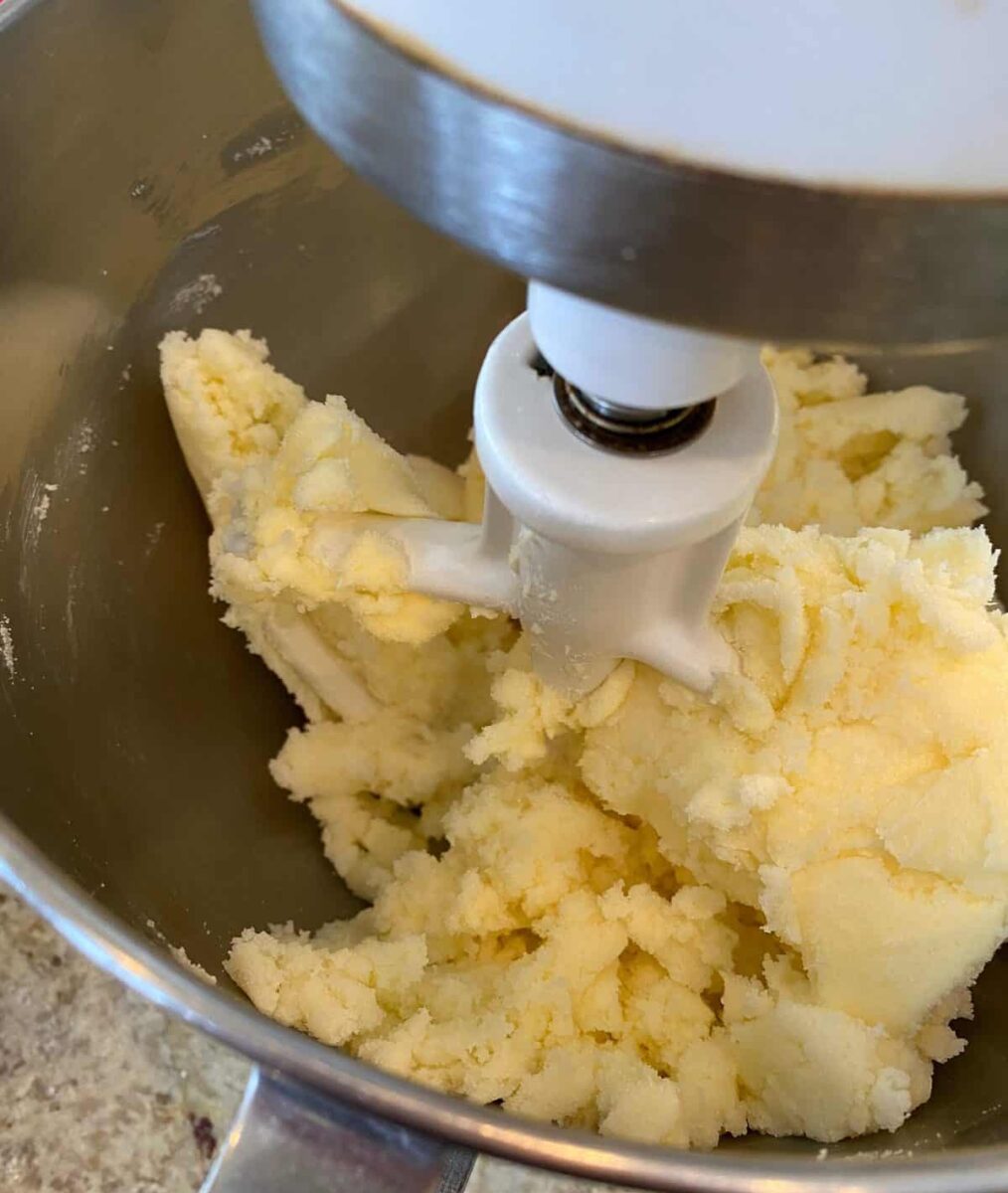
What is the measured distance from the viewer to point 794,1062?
57 cm

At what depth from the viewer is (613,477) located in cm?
45

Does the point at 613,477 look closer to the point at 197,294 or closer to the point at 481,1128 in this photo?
the point at 481,1128

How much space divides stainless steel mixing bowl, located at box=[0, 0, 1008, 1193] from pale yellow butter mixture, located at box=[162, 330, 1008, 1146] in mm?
30

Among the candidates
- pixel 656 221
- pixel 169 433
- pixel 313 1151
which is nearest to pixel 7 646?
pixel 169 433

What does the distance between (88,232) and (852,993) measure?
0.58 meters

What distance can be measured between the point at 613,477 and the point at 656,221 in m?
0.20

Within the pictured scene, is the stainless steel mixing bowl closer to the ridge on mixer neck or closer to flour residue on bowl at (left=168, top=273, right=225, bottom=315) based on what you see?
flour residue on bowl at (left=168, top=273, right=225, bottom=315)

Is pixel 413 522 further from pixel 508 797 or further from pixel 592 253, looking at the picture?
pixel 592 253

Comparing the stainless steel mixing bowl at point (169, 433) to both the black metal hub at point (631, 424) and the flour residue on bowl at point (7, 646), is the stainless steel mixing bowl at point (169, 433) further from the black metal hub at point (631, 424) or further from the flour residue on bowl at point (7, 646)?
the black metal hub at point (631, 424)

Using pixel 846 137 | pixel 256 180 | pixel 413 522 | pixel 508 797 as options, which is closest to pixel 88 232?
pixel 256 180

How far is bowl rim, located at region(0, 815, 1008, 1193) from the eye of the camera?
37 centimetres

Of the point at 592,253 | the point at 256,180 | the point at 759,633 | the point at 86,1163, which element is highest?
the point at 592,253

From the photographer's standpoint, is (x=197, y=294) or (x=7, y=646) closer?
(x=7, y=646)

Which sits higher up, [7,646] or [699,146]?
[699,146]
